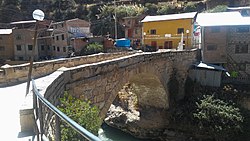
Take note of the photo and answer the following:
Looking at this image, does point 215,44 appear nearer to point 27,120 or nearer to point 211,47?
point 211,47

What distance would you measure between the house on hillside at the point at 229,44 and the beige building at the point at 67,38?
695 inches

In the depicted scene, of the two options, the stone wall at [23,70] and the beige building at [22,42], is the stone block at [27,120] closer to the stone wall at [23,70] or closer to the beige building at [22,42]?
the stone wall at [23,70]

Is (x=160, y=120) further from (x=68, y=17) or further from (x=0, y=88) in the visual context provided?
(x=68, y=17)

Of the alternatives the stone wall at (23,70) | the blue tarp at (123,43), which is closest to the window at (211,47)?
the blue tarp at (123,43)

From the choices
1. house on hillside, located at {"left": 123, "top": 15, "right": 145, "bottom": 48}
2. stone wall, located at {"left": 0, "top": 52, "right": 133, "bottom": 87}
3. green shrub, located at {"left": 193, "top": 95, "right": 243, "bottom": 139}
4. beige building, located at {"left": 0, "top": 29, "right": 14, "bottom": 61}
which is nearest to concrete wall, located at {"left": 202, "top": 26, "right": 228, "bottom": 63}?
green shrub, located at {"left": 193, "top": 95, "right": 243, "bottom": 139}

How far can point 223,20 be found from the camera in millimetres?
22922

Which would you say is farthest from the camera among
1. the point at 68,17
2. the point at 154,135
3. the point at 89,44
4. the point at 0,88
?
the point at 68,17

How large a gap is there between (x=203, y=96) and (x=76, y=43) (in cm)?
2030

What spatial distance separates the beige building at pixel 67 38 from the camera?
3369cm

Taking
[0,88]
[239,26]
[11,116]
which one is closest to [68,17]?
[239,26]

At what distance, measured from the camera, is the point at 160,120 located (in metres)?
19.7

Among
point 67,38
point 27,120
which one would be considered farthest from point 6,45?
point 27,120

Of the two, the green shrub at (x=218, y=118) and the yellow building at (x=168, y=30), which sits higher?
the yellow building at (x=168, y=30)

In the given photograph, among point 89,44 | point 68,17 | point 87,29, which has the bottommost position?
point 89,44
